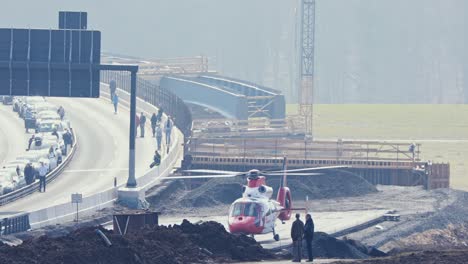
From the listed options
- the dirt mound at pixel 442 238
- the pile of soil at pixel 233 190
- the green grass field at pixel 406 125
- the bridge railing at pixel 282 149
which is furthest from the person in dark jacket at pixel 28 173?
the green grass field at pixel 406 125

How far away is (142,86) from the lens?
4090 inches

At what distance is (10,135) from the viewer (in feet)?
289

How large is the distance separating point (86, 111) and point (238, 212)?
46.1 m

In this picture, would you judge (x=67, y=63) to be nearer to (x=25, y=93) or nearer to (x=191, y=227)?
(x=25, y=93)

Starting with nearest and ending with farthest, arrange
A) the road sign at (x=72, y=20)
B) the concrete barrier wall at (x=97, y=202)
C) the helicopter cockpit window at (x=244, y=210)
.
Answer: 1. the helicopter cockpit window at (x=244, y=210)
2. the concrete barrier wall at (x=97, y=202)
3. the road sign at (x=72, y=20)

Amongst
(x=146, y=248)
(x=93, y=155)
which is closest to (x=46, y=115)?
(x=93, y=155)

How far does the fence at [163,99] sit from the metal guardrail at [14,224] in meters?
33.2

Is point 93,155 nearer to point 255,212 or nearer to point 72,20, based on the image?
point 72,20

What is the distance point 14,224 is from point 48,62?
11.0 meters

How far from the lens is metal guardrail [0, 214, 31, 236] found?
165ft

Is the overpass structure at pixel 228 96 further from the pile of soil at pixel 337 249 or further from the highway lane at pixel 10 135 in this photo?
the pile of soil at pixel 337 249

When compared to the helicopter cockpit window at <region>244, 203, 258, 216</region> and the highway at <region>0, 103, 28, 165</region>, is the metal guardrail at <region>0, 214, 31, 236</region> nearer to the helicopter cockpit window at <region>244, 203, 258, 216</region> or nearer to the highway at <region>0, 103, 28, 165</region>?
the helicopter cockpit window at <region>244, 203, 258, 216</region>

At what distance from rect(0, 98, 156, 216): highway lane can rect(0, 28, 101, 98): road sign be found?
4.61 metres

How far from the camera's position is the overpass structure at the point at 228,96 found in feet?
392
